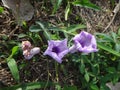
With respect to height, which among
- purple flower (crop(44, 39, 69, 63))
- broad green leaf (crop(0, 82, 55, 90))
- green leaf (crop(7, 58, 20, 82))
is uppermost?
purple flower (crop(44, 39, 69, 63))

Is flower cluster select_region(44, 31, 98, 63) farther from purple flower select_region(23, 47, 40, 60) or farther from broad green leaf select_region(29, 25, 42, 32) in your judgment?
broad green leaf select_region(29, 25, 42, 32)

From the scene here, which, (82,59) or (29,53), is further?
(82,59)

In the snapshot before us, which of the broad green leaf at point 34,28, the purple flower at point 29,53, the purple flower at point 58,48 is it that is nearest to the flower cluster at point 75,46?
the purple flower at point 58,48

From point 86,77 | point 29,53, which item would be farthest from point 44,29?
point 86,77

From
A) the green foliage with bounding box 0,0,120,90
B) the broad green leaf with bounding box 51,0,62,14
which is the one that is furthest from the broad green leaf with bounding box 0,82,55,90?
the broad green leaf with bounding box 51,0,62,14

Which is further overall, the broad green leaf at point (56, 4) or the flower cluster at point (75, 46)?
the broad green leaf at point (56, 4)

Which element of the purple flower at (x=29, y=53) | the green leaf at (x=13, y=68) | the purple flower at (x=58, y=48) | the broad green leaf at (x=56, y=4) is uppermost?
the broad green leaf at (x=56, y=4)

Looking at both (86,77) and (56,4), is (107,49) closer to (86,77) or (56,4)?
(86,77)

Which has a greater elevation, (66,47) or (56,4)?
(56,4)

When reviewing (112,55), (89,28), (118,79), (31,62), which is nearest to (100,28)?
(89,28)

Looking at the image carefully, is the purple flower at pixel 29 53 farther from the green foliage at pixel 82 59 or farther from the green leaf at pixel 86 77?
the green leaf at pixel 86 77

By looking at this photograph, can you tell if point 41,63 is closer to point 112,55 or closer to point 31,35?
point 31,35
